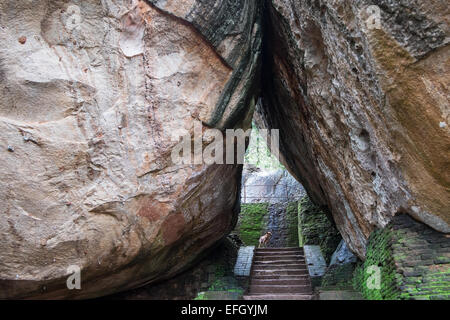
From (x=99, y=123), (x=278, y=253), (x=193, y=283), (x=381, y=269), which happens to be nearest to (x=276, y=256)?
(x=278, y=253)

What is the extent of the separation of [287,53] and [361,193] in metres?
3.10

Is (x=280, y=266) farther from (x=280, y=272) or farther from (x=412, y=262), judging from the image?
(x=412, y=262)

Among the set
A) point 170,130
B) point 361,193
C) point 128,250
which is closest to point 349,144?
point 361,193

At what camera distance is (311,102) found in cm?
735

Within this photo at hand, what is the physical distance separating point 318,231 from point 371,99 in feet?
22.5

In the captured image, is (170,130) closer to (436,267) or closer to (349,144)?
(349,144)

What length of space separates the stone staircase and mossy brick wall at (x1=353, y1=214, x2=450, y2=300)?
2.04 meters

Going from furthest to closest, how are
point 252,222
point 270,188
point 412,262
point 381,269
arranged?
point 270,188 < point 252,222 < point 381,269 < point 412,262

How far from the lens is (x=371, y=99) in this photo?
5336 mm

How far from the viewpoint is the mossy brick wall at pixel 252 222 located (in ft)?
45.4

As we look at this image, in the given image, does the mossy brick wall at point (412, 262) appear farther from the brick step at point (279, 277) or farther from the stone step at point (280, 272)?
the stone step at point (280, 272)

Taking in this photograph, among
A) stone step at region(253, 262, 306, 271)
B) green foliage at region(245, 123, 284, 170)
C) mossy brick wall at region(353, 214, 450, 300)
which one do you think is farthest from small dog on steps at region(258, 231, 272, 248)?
mossy brick wall at region(353, 214, 450, 300)

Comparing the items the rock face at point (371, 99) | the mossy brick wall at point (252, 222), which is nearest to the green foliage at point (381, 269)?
the rock face at point (371, 99)

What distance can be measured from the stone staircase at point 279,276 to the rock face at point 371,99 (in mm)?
1495
